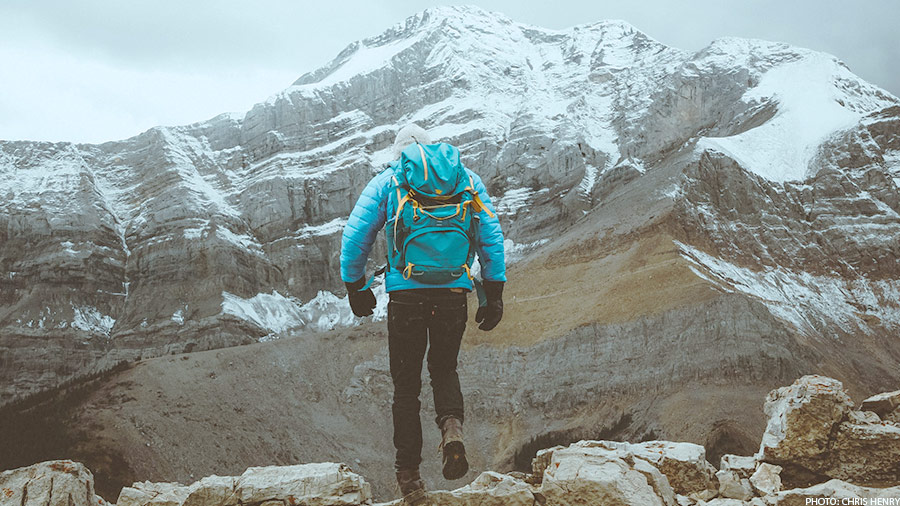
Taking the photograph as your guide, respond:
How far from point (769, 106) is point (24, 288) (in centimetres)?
9480

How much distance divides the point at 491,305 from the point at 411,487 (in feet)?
5.46

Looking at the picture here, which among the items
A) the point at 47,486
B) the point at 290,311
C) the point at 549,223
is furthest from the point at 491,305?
the point at 290,311

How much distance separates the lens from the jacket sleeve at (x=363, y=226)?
6367 mm

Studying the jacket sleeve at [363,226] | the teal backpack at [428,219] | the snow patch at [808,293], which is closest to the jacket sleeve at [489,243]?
the teal backpack at [428,219]

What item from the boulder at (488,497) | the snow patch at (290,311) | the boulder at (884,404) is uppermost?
the boulder at (488,497)

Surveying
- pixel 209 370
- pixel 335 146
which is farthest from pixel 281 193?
pixel 209 370

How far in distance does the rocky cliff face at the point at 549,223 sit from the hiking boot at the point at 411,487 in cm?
3914

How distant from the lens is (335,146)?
122562mm

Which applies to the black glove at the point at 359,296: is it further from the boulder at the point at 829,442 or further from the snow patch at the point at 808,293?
the snow patch at the point at 808,293

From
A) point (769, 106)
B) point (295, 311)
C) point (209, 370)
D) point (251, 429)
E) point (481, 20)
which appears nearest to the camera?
point (251, 429)

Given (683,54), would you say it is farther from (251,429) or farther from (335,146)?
(251,429)

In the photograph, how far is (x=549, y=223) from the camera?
91.3m

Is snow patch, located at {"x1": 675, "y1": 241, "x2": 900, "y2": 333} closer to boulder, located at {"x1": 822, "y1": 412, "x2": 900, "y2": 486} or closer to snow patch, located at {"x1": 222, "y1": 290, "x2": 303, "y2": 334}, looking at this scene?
boulder, located at {"x1": 822, "y1": 412, "x2": 900, "y2": 486}

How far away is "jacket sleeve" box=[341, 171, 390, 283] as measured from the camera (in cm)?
637
